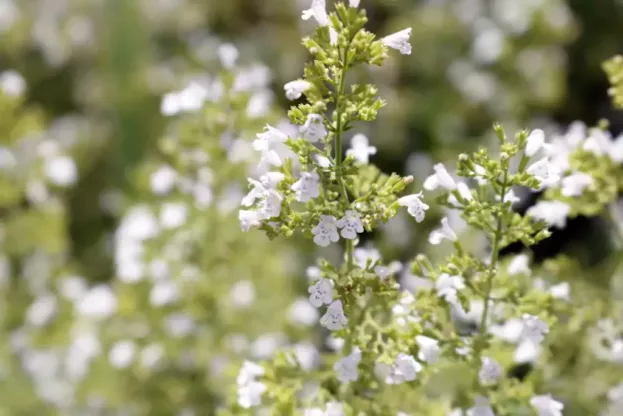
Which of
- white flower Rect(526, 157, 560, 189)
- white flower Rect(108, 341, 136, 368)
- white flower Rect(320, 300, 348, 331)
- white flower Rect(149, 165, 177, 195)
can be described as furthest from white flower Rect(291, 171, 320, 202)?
white flower Rect(108, 341, 136, 368)

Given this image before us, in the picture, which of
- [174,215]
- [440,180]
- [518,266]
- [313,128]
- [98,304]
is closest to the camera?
[313,128]

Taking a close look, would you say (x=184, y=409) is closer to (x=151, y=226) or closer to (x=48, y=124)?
(x=151, y=226)

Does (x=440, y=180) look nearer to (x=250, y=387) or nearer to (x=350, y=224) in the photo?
(x=350, y=224)

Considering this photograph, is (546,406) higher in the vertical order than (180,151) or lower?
lower

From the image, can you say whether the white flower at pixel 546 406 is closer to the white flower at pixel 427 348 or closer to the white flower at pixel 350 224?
the white flower at pixel 427 348

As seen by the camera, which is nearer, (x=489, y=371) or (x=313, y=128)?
(x=313, y=128)

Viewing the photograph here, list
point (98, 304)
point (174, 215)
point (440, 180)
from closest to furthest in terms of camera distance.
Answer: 1. point (440, 180)
2. point (174, 215)
3. point (98, 304)

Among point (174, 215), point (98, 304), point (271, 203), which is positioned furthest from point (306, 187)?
point (98, 304)

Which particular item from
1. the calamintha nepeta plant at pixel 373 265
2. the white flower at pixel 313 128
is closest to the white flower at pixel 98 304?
the calamintha nepeta plant at pixel 373 265
